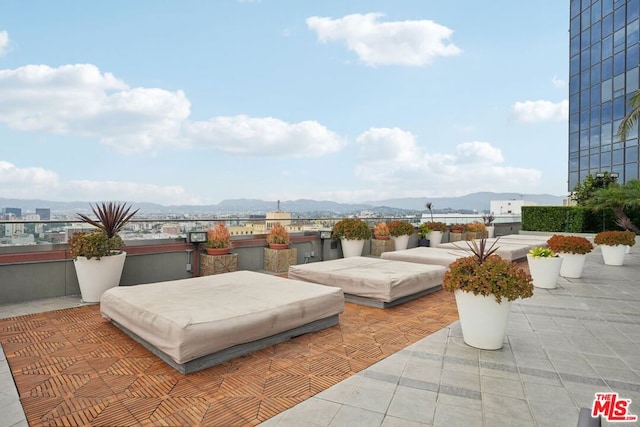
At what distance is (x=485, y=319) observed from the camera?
3264 millimetres

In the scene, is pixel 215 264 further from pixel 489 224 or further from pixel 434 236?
pixel 489 224

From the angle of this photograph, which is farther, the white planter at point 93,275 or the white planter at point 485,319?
the white planter at point 93,275

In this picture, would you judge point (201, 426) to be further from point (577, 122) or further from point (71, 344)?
point (577, 122)

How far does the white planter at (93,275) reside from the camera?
494 cm

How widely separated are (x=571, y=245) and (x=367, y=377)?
5.94 meters

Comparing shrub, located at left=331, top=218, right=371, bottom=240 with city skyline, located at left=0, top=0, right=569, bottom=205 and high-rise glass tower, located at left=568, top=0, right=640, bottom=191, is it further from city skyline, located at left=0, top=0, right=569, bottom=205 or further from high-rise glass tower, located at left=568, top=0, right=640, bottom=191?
high-rise glass tower, located at left=568, top=0, right=640, bottom=191

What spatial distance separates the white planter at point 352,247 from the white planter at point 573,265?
4064 millimetres

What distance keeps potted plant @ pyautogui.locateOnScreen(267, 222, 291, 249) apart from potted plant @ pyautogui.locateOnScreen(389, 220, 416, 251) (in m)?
3.57

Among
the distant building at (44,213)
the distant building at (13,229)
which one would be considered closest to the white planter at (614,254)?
the distant building at (44,213)

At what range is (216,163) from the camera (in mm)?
21422

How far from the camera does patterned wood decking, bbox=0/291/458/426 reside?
224 cm

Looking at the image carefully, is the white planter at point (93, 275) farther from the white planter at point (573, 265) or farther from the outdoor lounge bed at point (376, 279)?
the white planter at point (573, 265)

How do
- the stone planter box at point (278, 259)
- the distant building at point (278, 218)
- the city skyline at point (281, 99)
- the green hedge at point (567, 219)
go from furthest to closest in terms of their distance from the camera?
the green hedge at point (567, 219) < the city skyline at point (281, 99) < the distant building at point (278, 218) < the stone planter box at point (278, 259)

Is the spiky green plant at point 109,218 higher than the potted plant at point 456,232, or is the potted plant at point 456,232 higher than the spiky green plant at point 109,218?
the spiky green plant at point 109,218
